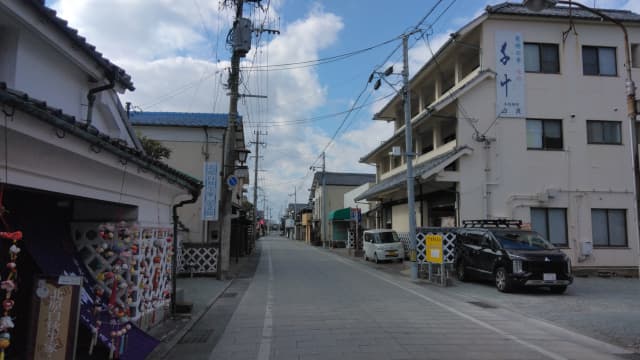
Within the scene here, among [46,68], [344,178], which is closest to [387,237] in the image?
[46,68]

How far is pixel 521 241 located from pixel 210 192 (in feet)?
37.4

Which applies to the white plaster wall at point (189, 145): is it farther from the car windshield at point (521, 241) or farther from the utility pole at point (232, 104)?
the car windshield at point (521, 241)

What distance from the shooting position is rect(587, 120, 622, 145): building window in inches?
822

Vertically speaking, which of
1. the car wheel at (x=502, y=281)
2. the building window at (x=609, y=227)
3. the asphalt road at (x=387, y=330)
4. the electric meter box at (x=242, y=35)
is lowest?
the asphalt road at (x=387, y=330)

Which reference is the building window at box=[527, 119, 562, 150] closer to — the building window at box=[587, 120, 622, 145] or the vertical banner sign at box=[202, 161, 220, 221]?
the building window at box=[587, 120, 622, 145]

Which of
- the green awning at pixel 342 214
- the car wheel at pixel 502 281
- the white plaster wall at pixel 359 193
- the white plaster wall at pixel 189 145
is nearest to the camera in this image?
the car wheel at pixel 502 281

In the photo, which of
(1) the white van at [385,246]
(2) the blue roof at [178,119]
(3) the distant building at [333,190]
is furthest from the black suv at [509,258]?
(3) the distant building at [333,190]

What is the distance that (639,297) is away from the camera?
13062mm

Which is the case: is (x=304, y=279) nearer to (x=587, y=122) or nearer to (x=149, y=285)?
(x=149, y=285)

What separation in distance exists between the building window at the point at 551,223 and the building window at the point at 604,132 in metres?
3.61

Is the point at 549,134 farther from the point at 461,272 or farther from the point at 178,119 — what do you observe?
the point at 178,119

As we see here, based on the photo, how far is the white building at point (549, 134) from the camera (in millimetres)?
20125

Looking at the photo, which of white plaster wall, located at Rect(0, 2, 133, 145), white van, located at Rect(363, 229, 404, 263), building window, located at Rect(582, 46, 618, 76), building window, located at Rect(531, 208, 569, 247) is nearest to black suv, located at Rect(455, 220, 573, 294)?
building window, located at Rect(531, 208, 569, 247)

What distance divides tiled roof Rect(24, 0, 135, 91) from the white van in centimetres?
1702
